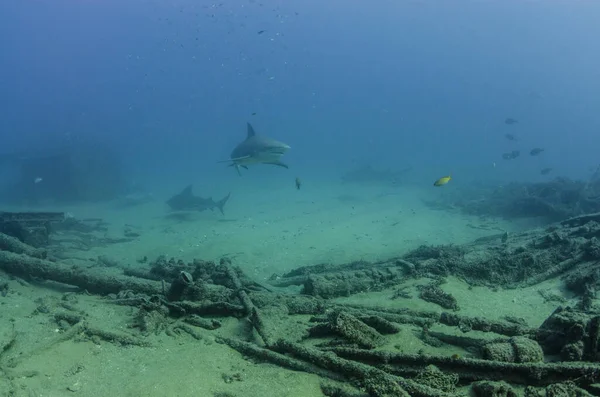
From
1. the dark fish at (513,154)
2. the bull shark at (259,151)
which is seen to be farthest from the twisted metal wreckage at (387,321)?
the dark fish at (513,154)

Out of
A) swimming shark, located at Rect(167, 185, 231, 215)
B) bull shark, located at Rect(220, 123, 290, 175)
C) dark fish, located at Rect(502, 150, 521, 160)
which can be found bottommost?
swimming shark, located at Rect(167, 185, 231, 215)

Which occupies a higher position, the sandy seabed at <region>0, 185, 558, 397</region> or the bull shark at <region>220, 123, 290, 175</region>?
the bull shark at <region>220, 123, 290, 175</region>

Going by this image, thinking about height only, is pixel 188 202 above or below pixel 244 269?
below

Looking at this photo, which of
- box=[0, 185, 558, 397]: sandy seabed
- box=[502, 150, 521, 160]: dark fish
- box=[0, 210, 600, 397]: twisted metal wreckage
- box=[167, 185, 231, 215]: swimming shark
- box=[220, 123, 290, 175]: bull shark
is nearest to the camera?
box=[0, 210, 600, 397]: twisted metal wreckage

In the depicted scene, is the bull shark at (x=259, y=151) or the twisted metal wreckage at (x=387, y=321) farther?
the bull shark at (x=259, y=151)

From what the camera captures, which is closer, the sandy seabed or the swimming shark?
the sandy seabed

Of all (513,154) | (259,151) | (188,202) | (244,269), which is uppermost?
(259,151)

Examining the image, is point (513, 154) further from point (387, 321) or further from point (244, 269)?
point (387, 321)

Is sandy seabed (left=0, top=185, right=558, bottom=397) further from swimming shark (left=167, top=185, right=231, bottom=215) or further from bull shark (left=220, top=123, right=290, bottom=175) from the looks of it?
bull shark (left=220, top=123, right=290, bottom=175)

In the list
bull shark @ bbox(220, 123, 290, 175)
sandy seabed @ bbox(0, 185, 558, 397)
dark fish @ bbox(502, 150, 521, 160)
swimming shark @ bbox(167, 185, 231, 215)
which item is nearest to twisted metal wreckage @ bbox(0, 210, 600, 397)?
sandy seabed @ bbox(0, 185, 558, 397)

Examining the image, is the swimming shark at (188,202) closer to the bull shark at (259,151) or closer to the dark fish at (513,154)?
the bull shark at (259,151)

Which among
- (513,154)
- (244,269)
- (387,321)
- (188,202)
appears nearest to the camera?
(387,321)

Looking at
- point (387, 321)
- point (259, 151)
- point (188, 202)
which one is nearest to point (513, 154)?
point (259, 151)

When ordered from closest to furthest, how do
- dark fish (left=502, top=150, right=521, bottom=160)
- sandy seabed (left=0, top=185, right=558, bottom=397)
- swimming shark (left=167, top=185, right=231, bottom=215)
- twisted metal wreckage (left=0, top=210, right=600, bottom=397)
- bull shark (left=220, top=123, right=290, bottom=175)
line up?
twisted metal wreckage (left=0, top=210, right=600, bottom=397) < sandy seabed (left=0, top=185, right=558, bottom=397) < bull shark (left=220, top=123, right=290, bottom=175) < swimming shark (left=167, top=185, right=231, bottom=215) < dark fish (left=502, top=150, right=521, bottom=160)
